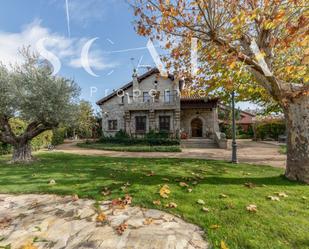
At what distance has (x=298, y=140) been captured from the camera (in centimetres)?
543

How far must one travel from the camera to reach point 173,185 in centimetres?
509

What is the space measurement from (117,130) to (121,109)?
8.67 feet

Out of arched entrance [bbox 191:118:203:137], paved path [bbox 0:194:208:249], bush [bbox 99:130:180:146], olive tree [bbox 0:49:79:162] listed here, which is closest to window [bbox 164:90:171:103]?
bush [bbox 99:130:180:146]

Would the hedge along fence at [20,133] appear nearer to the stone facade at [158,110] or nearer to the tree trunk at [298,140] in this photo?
the stone facade at [158,110]

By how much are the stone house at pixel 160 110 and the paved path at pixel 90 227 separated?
18.3 meters

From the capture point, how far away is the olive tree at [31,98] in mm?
8844

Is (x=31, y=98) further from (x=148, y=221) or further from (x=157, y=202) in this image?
(x=148, y=221)

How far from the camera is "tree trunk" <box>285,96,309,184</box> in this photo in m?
5.33

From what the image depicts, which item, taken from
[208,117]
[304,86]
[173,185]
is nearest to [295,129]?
[304,86]

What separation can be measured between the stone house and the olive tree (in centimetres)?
1339

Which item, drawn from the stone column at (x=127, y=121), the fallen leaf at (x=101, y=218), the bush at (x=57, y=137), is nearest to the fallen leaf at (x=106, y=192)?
the fallen leaf at (x=101, y=218)

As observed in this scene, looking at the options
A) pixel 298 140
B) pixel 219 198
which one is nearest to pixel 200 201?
pixel 219 198

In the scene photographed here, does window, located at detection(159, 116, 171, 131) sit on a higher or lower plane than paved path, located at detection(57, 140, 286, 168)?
higher

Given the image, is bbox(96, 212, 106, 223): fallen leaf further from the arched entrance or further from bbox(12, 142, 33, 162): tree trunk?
the arched entrance
